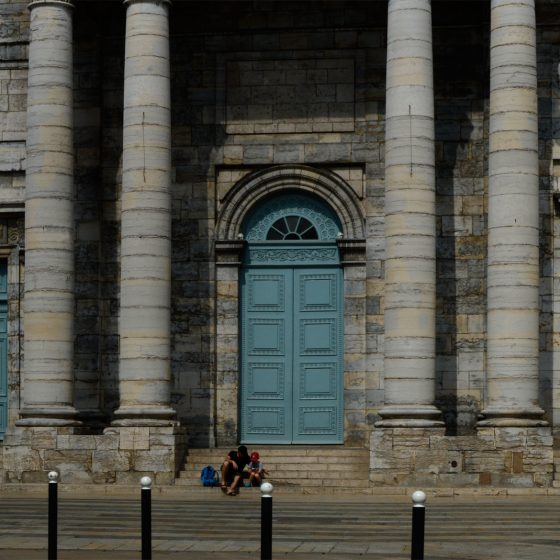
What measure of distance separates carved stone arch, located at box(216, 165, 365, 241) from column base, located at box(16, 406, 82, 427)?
17.9ft

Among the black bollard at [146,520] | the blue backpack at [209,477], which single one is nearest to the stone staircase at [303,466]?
the blue backpack at [209,477]

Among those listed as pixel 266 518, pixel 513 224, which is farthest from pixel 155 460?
pixel 266 518

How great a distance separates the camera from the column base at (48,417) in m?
33.0

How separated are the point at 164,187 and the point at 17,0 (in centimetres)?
638

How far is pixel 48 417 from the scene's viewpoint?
1302 inches

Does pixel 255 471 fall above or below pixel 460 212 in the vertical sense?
below

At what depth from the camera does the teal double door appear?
116 feet

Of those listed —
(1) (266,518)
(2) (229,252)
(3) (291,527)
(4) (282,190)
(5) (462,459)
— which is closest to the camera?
(1) (266,518)

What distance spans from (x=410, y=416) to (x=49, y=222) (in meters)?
8.54

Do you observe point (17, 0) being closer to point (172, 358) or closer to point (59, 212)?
point (59, 212)

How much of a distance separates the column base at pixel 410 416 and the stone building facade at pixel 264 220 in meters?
0.23

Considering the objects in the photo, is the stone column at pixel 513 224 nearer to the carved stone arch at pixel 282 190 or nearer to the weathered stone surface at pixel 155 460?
the carved stone arch at pixel 282 190

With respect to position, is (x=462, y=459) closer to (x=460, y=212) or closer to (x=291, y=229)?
(x=460, y=212)

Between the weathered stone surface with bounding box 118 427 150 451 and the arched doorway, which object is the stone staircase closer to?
the arched doorway
